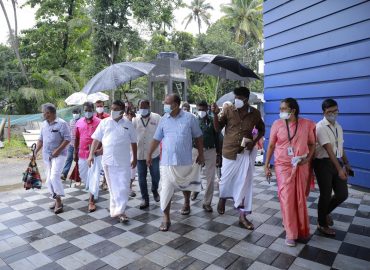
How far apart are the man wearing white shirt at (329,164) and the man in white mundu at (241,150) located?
82cm

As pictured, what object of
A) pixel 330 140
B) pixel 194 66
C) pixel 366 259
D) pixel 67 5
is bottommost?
pixel 366 259

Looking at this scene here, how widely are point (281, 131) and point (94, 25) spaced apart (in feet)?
46.3

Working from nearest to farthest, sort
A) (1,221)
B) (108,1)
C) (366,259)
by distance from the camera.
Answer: (366,259) < (1,221) < (108,1)

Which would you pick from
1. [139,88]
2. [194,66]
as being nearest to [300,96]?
[194,66]

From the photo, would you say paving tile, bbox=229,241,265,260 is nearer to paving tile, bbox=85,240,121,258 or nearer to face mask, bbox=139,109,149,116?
Answer: paving tile, bbox=85,240,121,258

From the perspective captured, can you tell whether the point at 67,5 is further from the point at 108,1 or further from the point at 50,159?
the point at 50,159

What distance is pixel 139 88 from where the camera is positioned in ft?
66.8

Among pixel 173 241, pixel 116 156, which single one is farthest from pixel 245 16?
pixel 173 241

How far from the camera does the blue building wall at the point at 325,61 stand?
583cm

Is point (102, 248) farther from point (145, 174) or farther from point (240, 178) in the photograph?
point (240, 178)

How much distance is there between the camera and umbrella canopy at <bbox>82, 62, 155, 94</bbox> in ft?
15.0

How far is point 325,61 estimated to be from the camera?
6.48m

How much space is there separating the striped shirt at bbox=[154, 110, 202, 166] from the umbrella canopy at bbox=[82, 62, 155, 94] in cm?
94

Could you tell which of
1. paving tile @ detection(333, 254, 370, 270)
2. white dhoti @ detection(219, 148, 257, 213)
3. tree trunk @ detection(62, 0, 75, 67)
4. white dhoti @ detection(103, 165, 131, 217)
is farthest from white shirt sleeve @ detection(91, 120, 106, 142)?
tree trunk @ detection(62, 0, 75, 67)
